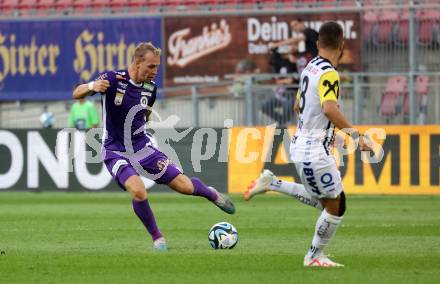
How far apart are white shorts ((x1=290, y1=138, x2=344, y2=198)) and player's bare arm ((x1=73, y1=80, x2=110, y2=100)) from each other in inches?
98.3

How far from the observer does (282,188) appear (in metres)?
10.5

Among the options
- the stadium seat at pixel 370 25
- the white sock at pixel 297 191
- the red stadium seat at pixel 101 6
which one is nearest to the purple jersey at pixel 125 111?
the white sock at pixel 297 191

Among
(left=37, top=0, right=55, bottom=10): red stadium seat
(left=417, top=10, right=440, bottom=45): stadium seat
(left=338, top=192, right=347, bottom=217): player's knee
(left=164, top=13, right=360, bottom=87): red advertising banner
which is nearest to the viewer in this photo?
(left=338, top=192, right=347, bottom=217): player's knee

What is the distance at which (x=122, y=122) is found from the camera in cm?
1173

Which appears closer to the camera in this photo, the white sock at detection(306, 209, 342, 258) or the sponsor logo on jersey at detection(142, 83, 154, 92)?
the white sock at detection(306, 209, 342, 258)

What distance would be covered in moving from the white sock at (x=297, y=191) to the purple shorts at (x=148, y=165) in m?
1.70

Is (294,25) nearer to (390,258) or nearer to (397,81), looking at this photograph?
(397,81)

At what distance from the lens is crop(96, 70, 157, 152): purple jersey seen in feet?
38.1

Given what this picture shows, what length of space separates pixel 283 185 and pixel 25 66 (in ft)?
61.9

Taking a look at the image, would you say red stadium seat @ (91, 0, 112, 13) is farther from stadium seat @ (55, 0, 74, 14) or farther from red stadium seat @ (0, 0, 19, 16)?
red stadium seat @ (0, 0, 19, 16)

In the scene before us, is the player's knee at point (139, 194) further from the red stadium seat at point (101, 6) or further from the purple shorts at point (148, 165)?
the red stadium seat at point (101, 6)

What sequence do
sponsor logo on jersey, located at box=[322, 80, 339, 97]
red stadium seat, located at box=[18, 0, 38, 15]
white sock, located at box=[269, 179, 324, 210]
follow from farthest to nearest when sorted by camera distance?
red stadium seat, located at box=[18, 0, 38, 15], white sock, located at box=[269, 179, 324, 210], sponsor logo on jersey, located at box=[322, 80, 339, 97]

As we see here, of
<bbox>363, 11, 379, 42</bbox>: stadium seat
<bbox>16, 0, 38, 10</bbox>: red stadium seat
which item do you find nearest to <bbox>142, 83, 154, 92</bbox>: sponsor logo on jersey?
<bbox>363, 11, 379, 42</bbox>: stadium seat

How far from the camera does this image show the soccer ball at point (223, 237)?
11.6m
